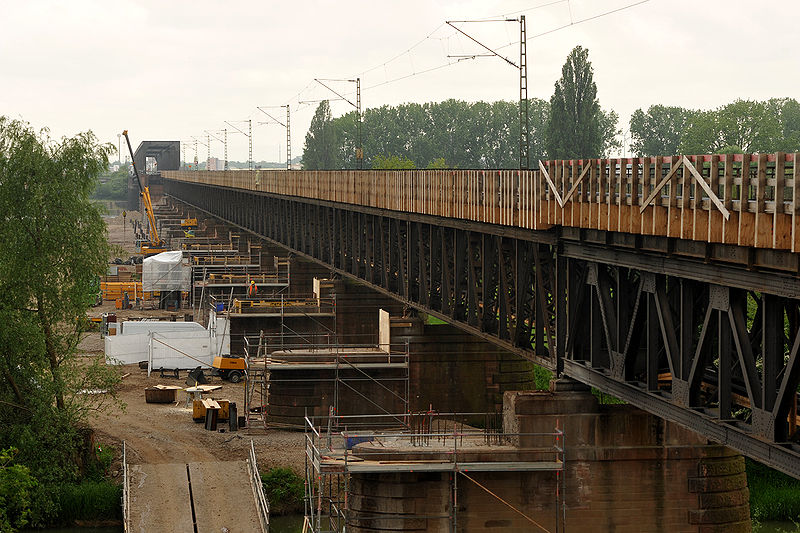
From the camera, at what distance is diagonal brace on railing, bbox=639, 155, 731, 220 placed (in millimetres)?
19766

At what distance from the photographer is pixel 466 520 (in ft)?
96.1

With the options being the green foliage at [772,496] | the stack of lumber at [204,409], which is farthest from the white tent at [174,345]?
the green foliage at [772,496]

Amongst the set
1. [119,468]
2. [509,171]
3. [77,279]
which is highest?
[509,171]

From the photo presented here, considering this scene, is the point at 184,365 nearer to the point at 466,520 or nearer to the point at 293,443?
the point at 293,443

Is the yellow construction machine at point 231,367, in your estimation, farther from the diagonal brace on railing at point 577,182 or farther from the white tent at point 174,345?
the diagonal brace on railing at point 577,182

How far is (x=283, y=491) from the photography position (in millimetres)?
Result: 44719

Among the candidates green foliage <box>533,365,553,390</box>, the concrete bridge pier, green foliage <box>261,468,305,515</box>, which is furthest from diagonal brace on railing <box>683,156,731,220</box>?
green foliage <box>533,365,553,390</box>

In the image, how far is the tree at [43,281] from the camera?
42.2 metres

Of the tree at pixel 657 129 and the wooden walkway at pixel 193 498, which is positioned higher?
the tree at pixel 657 129

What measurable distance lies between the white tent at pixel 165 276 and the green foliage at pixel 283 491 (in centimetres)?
5686

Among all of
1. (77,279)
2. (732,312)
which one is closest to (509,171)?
(732,312)

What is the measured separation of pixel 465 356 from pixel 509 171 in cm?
1923

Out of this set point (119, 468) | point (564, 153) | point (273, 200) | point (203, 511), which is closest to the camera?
point (203, 511)

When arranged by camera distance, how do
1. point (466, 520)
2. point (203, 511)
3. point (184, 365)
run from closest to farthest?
point (466, 520)
point (203, 511)
point (184, 365)
